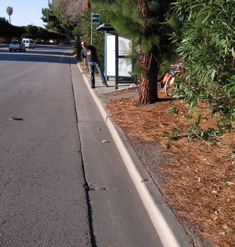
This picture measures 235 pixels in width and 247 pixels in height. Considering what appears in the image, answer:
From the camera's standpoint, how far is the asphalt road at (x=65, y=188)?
3.81 m

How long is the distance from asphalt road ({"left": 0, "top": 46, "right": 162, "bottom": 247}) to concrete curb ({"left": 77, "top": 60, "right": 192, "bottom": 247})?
9cm

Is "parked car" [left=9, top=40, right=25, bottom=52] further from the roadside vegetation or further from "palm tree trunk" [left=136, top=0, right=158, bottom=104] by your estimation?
"palm tree trunk" [left=136, top=0, right=158, bottom=104]

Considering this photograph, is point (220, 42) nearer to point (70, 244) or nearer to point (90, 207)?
point (90, 207)

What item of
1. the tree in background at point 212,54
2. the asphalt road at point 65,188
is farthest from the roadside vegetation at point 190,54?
the asphalt road at point 65,188

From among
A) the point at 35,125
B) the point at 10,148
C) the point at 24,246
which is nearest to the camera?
the point at 24,246

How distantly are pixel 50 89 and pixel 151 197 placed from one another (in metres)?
11.0

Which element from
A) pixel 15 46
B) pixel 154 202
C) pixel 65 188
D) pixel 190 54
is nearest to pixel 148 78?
pixel 190 54

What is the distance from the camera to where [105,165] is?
5.94 m

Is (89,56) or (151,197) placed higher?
(89,56)

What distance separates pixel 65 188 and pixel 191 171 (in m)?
1.78

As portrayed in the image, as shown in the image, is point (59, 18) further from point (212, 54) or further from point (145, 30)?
point (212, 54)

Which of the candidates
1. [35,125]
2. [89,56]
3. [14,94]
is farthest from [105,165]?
[89,56]

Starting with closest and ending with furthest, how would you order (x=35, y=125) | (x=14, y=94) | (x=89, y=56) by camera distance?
(x=35, y=125) → (x=14, y=94) → (x=89, y=56)

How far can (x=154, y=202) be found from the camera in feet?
13.9
